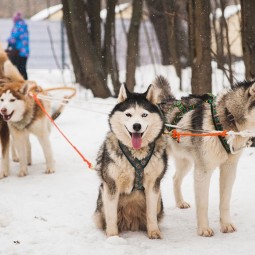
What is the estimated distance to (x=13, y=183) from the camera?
578 centimetres

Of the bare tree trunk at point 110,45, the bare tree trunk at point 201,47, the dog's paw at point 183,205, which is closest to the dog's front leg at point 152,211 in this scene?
the dog's paw at point 183,205

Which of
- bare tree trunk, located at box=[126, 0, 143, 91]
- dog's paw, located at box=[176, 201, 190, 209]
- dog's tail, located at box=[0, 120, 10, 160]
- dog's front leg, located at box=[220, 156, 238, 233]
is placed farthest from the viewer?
bare tree trunk, located at box=[126, 0, 143, 91]

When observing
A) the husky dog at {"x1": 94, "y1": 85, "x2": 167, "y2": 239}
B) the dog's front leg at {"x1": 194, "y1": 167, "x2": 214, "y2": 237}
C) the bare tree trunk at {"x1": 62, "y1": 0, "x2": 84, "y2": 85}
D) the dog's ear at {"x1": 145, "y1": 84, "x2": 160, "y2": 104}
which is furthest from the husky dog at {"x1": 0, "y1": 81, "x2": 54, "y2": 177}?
the bare tree trunk at {"x1": 62, "y1": 0, "x2": 84, "y2": 85}

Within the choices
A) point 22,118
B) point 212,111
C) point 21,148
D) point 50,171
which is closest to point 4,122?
point 22,118

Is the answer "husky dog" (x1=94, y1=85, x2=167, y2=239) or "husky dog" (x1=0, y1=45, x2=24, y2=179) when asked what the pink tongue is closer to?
"husky dog" (x1=94, y1=85, x2=167, y2=239)

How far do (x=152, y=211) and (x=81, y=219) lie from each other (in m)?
0.80

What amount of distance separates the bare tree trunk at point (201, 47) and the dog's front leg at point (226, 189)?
322 cm

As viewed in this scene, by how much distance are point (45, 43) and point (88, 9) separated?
978 centimetres

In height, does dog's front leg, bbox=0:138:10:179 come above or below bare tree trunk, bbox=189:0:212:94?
below

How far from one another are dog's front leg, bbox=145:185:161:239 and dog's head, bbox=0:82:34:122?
2.70 meters

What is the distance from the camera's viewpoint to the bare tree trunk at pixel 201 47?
6859 millimetres

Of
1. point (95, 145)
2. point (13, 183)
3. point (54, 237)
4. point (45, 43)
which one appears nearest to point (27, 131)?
point (13, 183)

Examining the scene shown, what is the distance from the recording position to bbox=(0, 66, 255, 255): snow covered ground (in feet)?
11.9

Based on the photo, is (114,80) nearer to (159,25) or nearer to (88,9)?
(88,9)
